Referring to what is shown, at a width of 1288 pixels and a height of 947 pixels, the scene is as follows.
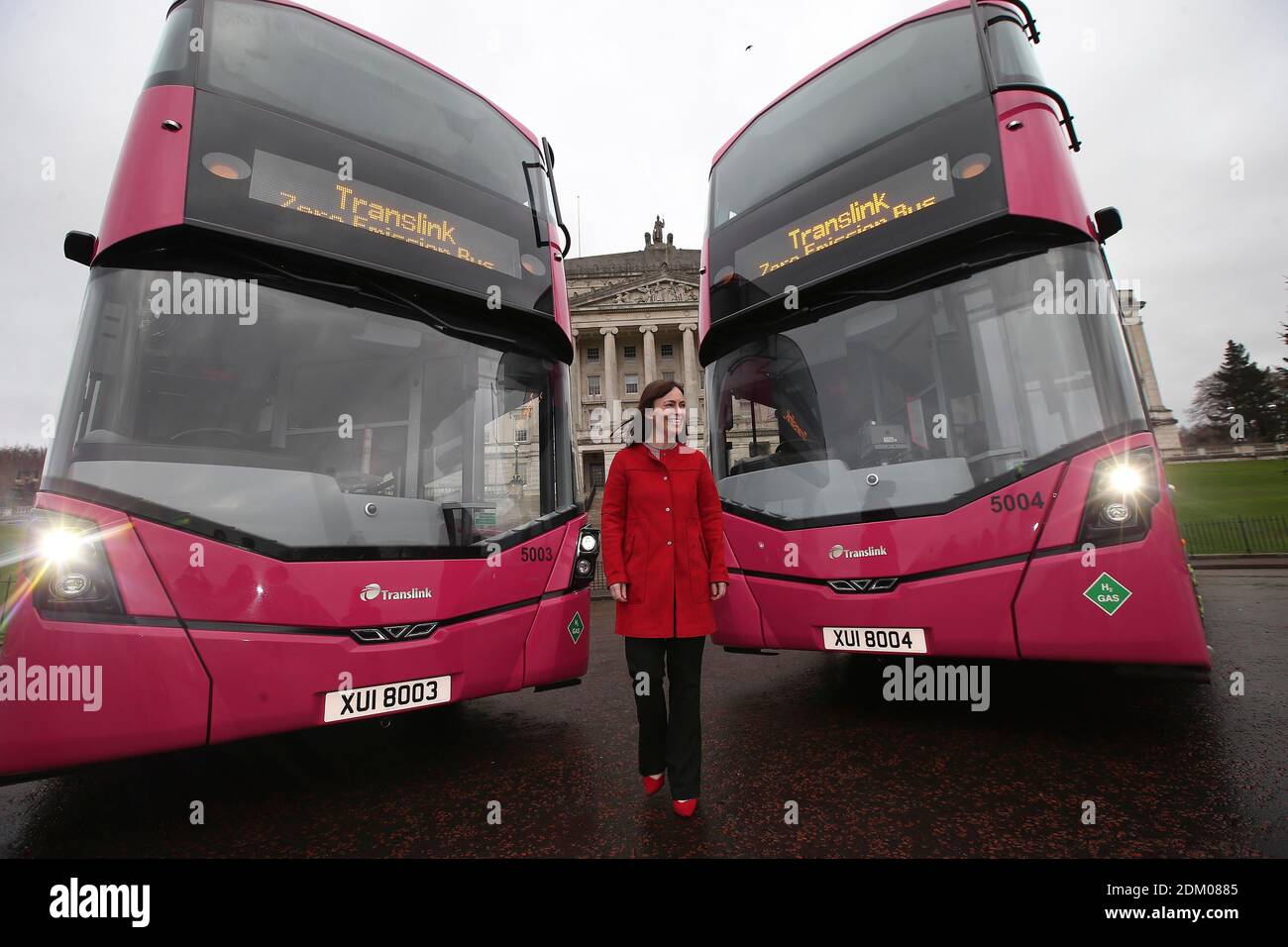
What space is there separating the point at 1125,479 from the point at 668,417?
2214 millimetres

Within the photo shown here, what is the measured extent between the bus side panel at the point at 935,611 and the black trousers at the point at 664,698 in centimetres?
97

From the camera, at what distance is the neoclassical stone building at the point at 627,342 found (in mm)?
51500

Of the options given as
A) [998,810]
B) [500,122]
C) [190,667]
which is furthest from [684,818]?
[500,122]

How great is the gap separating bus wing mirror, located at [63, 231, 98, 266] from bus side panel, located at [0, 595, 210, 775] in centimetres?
174

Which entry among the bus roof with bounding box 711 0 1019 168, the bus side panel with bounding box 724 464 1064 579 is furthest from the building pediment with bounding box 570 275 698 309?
the bus side panel with bounding box 724 464 1064 579

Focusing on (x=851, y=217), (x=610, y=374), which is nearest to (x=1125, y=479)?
(x=851, y=217)

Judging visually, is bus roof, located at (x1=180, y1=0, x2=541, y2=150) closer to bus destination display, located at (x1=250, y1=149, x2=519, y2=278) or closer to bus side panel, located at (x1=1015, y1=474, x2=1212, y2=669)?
bus destination display, located at (x1=250, y1=149, x2=519, y2=278)

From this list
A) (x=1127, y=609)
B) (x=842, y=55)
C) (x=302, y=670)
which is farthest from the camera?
(x=842, y=55)

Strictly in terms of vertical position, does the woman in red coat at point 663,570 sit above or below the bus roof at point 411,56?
below

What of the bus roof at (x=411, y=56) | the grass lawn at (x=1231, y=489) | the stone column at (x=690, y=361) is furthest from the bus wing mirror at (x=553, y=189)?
the stone column at (x=690, y=361)

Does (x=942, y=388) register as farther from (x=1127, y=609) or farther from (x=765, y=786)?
(x=765, y=786)

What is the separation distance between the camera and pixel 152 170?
272 centimetres

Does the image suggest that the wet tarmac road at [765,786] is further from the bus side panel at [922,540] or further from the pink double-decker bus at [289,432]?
the bus side panel at [922,540]
